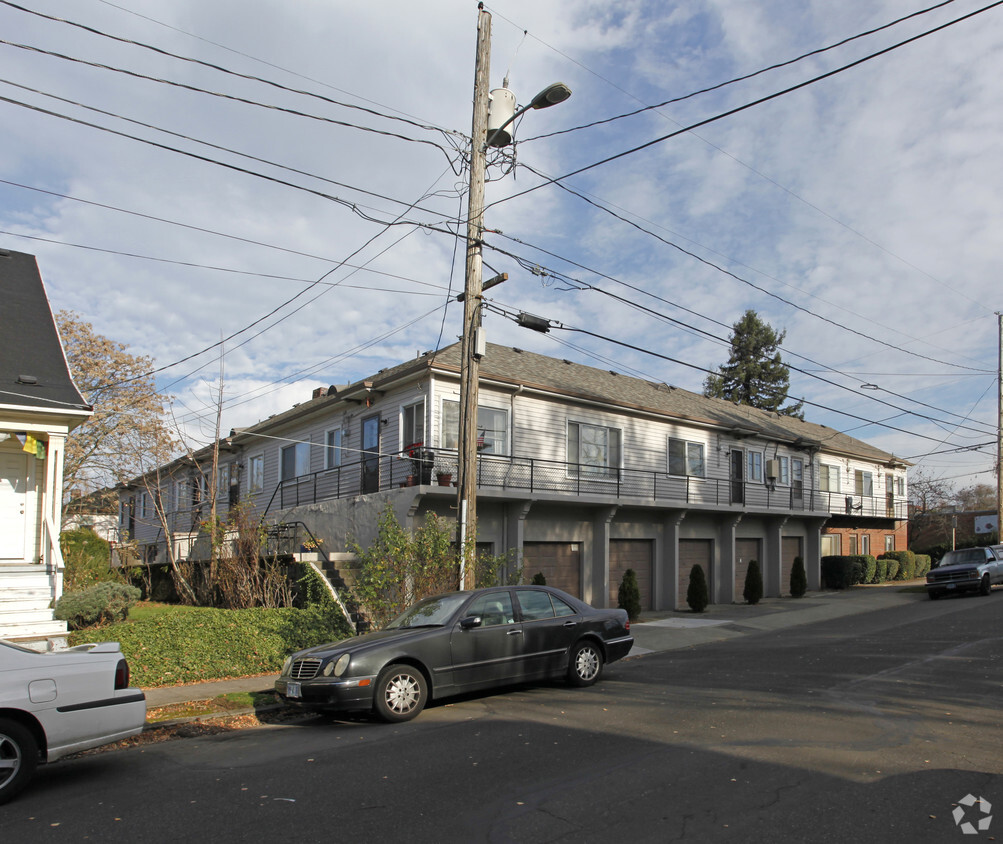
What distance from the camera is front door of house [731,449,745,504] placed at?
27078mm

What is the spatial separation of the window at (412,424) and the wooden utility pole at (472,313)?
5413mm

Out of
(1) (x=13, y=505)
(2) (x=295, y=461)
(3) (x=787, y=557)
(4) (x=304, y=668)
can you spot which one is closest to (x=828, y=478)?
(3) (x=787, y=557)

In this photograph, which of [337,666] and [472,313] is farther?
[472,313]

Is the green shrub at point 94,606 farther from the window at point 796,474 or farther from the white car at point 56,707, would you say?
the window at point 796,474

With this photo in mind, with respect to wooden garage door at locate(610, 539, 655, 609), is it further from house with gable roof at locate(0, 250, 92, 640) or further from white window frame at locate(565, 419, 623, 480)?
house with gable roof at locate(0, 250, 92, 640)

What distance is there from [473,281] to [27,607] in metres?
9.14

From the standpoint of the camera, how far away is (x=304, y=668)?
8.41 m

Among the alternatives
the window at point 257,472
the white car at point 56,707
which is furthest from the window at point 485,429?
the white car at point 56,707

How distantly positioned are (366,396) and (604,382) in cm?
820

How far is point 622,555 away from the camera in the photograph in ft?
72.8

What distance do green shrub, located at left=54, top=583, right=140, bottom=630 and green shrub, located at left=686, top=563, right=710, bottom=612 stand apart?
14.8m

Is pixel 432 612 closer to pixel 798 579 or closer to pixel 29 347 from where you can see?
pixel 29 347

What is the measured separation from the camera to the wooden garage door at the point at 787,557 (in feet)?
97.5

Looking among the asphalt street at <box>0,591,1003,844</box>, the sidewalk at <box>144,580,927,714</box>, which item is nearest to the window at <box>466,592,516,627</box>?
the asphalt street at <box>0,591,1003,844</box>
